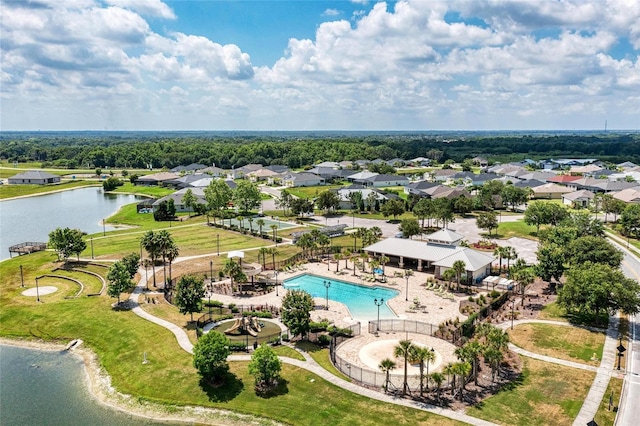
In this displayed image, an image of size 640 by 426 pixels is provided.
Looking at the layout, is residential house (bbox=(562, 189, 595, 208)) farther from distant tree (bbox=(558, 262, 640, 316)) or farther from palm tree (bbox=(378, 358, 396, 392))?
palm tree (bbox=(378, 358, 396, 392))

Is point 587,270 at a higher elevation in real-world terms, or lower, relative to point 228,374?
higher

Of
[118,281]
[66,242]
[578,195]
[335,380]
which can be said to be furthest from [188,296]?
[578,195]

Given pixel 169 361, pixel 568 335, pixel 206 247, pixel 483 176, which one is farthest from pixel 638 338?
pixel 483 176

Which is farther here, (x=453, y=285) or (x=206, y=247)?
(x=206, y=247)

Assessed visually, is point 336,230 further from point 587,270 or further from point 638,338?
point 638,338

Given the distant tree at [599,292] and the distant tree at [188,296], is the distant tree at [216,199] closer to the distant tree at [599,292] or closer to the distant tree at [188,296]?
the distant tree at [188,296]

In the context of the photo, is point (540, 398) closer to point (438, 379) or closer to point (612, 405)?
point (612, 405)
